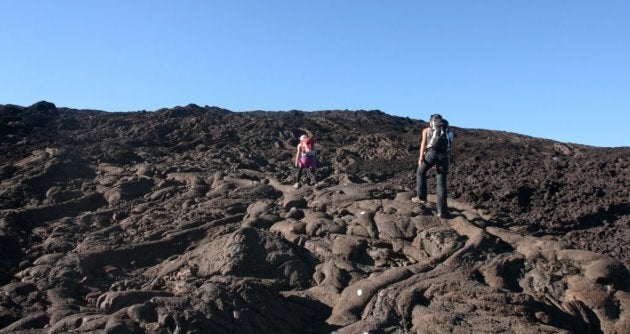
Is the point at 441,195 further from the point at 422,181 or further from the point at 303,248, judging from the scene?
the point at 303,248

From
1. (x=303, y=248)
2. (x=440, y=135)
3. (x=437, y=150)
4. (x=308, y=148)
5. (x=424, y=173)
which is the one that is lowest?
(x=303, y=248)

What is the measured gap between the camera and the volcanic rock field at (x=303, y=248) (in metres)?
7.11

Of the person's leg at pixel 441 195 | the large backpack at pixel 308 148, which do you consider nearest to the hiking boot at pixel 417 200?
the person's leg at pixel 441 195

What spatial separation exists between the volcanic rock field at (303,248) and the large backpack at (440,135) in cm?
94

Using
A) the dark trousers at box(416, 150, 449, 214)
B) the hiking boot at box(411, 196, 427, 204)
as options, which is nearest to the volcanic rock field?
the hiking boot at box(411, 196, 427, 204)

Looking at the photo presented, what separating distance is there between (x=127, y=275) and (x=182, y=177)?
15.6 feet

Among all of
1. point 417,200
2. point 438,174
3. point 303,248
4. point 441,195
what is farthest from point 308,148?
point 303,248

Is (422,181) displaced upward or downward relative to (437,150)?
downward

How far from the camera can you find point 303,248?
29.7 feet

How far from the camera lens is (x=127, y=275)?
877 centimetres

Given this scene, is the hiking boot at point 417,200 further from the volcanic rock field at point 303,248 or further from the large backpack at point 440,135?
the large backpack at point 440,135

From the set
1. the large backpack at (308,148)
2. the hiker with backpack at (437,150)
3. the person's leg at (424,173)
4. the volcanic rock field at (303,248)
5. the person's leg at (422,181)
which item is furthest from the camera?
the large backpack at (308,148)

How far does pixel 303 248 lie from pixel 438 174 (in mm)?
2334

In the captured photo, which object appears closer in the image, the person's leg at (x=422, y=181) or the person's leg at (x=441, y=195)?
the person's leg at (x=441, y=195)
